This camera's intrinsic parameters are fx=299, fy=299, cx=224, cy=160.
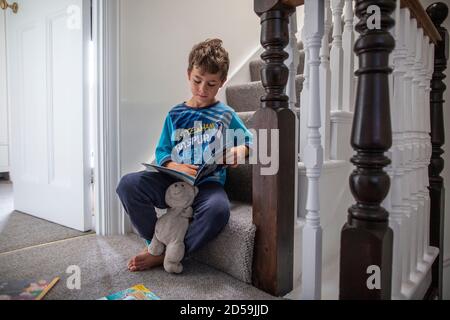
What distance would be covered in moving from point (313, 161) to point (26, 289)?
84 centimetres

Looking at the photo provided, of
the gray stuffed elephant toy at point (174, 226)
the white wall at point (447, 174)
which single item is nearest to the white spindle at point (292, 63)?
the gray stuffed elephant toy at point (174, 226)

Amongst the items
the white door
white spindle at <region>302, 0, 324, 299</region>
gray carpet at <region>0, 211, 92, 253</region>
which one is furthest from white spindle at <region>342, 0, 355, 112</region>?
gray carpet at <region>0, 211, 92, 253</region>

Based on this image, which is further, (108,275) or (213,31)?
(213,31)

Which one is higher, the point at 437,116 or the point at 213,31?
the point at 213,31

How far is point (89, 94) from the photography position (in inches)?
52.0

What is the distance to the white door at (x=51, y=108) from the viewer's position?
1322 mm

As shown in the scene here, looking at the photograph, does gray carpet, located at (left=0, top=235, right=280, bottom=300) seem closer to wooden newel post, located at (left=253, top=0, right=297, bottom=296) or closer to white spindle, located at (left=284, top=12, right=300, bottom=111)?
wooden newel post, located at (left=253, top=0, right=297, bottom=296)

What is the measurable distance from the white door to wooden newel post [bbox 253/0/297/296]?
2.85 feet

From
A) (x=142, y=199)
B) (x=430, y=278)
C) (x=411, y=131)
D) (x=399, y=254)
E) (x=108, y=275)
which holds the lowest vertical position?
(x=430, y=278)

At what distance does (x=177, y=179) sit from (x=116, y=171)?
420 mm

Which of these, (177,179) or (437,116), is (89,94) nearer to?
(177,179)
